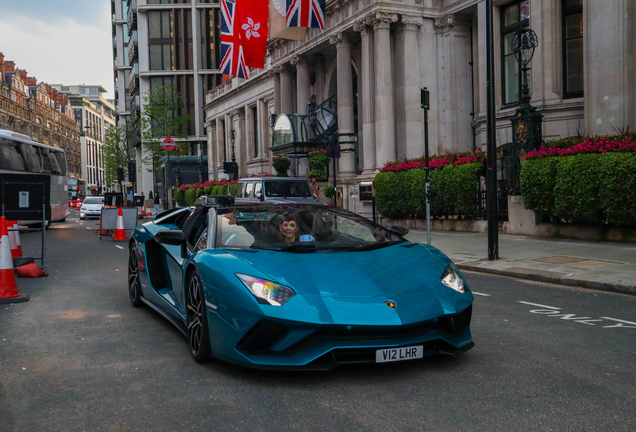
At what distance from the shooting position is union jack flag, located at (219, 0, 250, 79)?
32156mm

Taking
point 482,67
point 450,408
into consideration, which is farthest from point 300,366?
point 482,67

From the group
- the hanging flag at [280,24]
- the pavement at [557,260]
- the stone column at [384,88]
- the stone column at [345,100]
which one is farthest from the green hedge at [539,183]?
the hanging flag at [280,24]

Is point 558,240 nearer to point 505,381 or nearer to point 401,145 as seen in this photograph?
point 505,381

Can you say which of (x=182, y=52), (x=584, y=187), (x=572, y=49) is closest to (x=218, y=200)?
(x=584, y=187)

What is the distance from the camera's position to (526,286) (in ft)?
31.1

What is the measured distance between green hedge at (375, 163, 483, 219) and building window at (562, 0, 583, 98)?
648cm

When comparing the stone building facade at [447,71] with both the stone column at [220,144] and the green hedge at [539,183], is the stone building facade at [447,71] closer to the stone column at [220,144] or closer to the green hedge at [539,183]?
the green hedge at [539,183]

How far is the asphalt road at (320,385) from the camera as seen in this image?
362 centimetres

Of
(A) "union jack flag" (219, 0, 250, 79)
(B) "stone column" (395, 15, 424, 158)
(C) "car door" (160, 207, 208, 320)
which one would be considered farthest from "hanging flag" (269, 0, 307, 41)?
(C) "car door" (160, 207, 208, 320)

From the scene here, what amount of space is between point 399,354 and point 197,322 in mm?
1672

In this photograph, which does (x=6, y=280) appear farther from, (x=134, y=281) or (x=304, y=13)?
(x=304, y=13)

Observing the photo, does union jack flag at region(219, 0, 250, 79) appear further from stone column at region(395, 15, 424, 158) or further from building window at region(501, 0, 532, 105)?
building window at region(501, 0, 532, 105)

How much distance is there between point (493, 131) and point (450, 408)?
9.64m

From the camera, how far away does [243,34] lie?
31750mm
